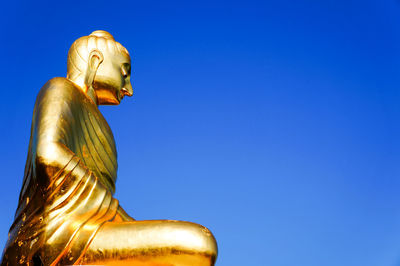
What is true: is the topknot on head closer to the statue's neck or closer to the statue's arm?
the statue's neck

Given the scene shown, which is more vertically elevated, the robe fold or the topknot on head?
the topknot on head

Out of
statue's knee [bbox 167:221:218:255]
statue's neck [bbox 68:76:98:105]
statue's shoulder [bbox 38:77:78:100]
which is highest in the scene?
statue's neck [bbox 68:76:98:105]

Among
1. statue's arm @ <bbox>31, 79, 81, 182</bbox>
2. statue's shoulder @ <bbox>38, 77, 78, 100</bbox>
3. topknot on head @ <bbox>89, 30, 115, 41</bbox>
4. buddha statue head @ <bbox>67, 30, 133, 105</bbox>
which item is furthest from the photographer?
topknot on head @ <bbox>89, 30, 115, 41</bbox>

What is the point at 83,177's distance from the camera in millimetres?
4176

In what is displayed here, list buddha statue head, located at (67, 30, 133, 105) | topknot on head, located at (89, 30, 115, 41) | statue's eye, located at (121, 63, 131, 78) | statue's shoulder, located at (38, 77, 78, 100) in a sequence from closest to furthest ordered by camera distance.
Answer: statue's shoulder, located at (38, 77, 78, 100)
buddha statue head, located at (67, 30, 133, 105)
statue's eye, located at (121, 63, 131, 78)
topknot on head, located at (89, 30, 115, 41)

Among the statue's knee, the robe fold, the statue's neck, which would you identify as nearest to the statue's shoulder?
the robe fold

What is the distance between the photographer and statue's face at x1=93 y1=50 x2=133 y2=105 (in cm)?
553

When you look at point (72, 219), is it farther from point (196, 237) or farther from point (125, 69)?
point (125, 69)

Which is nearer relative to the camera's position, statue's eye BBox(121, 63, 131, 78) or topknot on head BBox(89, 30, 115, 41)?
statue's eye BBox(121, 63, 131, 78)

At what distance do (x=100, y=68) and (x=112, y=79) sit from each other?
170 mm

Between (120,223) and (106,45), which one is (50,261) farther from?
(106,45)

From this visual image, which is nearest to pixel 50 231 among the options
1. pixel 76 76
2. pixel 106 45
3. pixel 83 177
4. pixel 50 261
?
pixel 50 261

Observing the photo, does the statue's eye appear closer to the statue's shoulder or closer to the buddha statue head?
the buddha statue head

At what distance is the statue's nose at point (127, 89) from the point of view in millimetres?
5786
